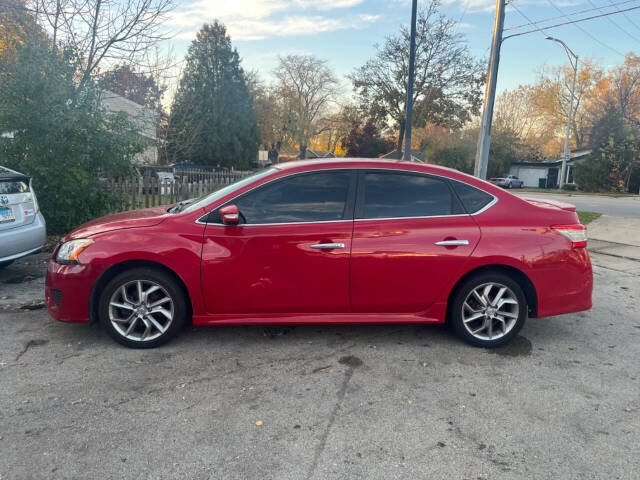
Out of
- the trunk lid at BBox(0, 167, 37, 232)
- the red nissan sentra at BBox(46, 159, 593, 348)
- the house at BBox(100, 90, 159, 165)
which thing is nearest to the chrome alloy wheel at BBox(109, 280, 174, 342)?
the red nissan sentra at BBox(46, 159, 593, 348)

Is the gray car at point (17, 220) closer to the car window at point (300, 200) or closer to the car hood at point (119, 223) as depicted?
the car hood at point (119, 223)

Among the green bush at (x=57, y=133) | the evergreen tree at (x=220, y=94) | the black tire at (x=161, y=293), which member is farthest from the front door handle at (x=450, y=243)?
the evergreen tree at (x=220, y=94)

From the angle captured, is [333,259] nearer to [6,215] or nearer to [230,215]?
[230,215]

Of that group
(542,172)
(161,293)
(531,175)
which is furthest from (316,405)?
(531,175)

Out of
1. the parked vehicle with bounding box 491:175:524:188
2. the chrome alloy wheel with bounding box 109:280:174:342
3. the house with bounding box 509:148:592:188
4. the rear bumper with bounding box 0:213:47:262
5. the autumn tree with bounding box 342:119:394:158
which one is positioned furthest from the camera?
the house with bounding box 509:148:592:188

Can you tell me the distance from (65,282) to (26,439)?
4.78ft

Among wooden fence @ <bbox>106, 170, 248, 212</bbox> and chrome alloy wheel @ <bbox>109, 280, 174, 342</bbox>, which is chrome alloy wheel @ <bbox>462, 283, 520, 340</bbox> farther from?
wooden fence @ <bbox>106, 170, 248, 212</bbox>

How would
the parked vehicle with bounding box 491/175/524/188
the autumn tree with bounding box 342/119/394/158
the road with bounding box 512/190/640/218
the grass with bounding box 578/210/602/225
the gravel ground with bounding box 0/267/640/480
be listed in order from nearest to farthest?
the gravel ground with bounding box 0/267/640/480 < the grass with bounding box 578/210/602/225 < the road with bounding box 512/190/640/218 < the autumn tree with bounding box 342/119/394/158 < the parked vehicle with bounding box 491/175/524/188

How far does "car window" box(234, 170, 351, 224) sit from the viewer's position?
3.87 meters

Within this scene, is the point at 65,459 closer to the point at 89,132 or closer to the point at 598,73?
the point at 89,132

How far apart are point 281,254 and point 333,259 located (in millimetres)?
433

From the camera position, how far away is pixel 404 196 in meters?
4.00

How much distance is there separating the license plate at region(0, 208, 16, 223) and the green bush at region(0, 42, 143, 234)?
2.00m

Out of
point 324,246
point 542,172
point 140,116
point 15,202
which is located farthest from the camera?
point 542,172
